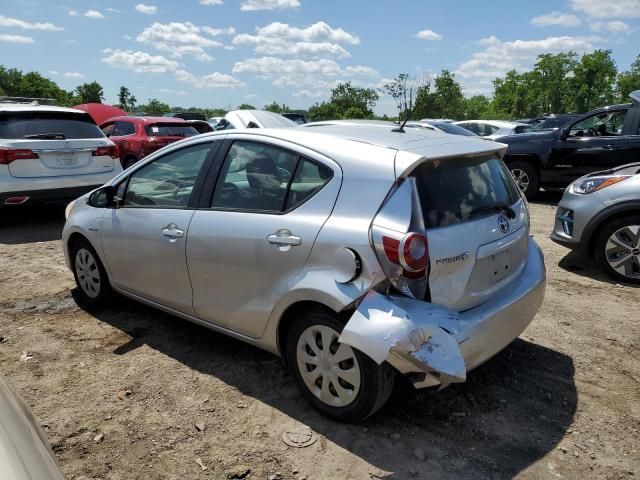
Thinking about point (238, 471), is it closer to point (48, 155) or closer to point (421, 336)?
point (421, 336)

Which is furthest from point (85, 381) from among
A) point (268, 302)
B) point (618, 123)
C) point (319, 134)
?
point (618, 123)

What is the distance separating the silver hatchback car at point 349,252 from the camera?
2580 millimetres

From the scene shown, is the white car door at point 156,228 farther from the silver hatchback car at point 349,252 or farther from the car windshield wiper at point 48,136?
the car windshield wiper at point 48,136

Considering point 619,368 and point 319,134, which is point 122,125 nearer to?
point 319,134

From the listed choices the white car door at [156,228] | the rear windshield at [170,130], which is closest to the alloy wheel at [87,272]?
the white car door at [156,228]

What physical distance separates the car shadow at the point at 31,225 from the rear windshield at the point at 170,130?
11.1ft

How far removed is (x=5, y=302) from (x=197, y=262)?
2541mm

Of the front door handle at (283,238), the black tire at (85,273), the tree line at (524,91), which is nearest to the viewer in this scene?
the front door handle at (283,238)

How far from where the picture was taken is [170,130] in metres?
12.1

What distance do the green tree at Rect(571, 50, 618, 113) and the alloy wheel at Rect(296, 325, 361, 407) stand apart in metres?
67.9

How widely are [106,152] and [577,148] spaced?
789 centimetres

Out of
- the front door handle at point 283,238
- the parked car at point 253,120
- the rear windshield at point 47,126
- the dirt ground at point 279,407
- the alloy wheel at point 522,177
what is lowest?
the dirt ground at point 279,407

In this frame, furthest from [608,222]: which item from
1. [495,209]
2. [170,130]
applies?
[170,130]

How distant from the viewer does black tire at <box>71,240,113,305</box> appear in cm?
443
